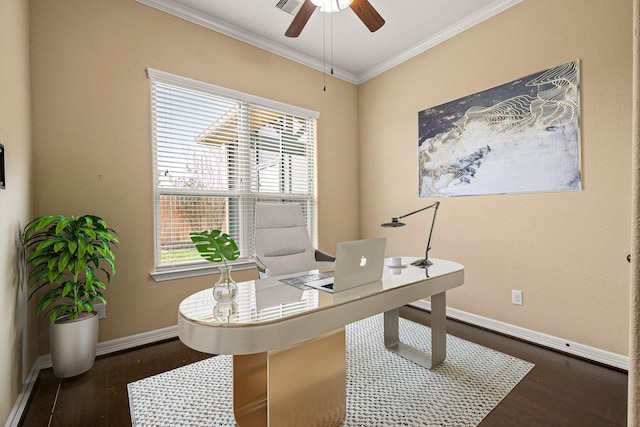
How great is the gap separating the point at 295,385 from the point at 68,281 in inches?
67.1

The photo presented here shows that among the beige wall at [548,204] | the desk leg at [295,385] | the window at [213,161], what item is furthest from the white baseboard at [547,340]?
the window at [213,161]

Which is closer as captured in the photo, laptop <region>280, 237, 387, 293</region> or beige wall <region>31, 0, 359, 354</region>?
laptop <region>280, 237, 387, 293</region>

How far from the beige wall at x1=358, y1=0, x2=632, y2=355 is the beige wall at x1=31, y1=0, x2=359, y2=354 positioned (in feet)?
7.22

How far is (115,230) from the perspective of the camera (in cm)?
245

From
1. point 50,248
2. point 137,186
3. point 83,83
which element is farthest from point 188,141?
point 50,248

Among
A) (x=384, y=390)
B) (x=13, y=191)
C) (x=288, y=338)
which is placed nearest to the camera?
(x=288, y=338)

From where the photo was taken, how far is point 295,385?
1.33 metres

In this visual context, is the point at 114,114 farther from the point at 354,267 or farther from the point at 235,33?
the point at 354,267

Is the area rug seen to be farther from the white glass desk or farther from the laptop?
the laptop

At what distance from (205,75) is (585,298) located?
367 cm

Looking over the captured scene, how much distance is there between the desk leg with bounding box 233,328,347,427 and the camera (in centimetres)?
128

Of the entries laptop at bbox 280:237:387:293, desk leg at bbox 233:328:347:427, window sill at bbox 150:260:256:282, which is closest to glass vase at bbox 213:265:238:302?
desk leg at bbox 233:328:347:427

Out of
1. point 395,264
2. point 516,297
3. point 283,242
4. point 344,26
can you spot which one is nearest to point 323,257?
point 283,242

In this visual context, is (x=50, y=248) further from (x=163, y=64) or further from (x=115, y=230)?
(x=163, y=64)
